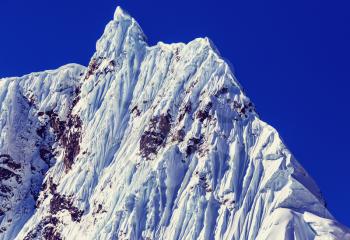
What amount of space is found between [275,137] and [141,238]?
1083 inches

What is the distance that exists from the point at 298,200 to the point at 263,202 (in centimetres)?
614

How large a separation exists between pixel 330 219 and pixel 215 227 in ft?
60.5

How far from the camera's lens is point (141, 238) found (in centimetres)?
19738

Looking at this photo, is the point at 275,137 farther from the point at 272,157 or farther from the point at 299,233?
the point at 299,233

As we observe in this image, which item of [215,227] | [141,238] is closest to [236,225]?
[215,227]

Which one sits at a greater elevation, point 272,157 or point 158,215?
point 272,157

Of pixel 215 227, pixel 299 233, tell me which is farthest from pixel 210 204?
pixel 299 233

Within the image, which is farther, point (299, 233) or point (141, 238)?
point (141, 238)

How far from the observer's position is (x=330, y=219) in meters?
190

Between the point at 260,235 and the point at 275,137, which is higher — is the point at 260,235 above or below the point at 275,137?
below

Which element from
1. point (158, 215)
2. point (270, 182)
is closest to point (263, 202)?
point (270, 182)

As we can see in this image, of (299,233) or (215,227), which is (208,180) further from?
(299,233)

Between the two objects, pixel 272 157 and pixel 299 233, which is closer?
pixel 299 233

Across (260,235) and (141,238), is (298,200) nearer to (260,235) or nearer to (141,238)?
(260,235)
